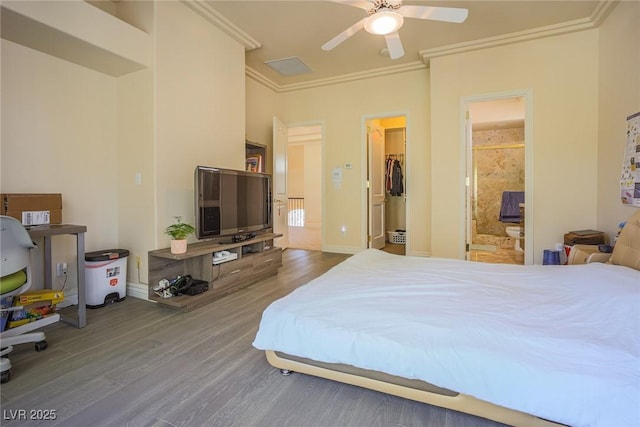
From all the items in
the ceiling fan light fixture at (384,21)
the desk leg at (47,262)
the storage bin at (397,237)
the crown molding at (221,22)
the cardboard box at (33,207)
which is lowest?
the storage bin at (397,237)

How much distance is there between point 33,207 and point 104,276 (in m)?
0.76

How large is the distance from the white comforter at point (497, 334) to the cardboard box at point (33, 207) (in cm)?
210

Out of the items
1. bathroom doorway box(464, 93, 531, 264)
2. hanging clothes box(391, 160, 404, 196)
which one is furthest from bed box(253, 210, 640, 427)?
hanging clothes box(391, 160, 404, 196)

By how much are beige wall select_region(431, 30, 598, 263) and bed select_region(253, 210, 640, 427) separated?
192 cm

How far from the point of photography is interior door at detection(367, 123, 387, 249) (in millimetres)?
5125

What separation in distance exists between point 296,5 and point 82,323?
133 inches

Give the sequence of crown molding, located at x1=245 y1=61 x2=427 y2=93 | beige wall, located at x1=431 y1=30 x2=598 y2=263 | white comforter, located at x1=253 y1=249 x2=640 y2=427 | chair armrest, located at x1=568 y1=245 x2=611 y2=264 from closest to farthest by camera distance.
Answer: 1. white comforter, located at x1=253 y1=249 x2=640 y2=427
2. chair armrest, located at x1=568 y1=245 x2=611 y2=264
3. beige wall, located at x1=431 y1=30 x2=598 y2=263
4. crown molding, located at x1=245 y1=61 x2=427 y2=93

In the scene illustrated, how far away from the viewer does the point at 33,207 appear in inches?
92.6

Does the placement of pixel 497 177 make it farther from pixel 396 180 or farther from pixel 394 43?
pixel 394 43

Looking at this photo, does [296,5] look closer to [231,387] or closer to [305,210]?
[231,387]

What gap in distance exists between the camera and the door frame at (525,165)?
12.2ft

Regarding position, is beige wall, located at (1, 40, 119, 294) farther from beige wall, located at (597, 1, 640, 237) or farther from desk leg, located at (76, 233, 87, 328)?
beige wall, located at (597, 1, 640, 237)

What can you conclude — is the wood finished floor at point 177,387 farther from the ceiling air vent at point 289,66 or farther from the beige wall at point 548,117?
the ceiling air vent at point 289,66

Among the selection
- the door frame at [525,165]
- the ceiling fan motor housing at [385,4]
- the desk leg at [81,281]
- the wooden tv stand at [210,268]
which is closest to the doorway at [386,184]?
the door frame at [525,165]
